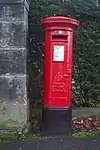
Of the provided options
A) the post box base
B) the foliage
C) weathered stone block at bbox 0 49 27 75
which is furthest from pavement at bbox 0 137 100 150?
the foliage

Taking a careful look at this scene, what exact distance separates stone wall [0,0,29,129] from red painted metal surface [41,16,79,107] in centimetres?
39

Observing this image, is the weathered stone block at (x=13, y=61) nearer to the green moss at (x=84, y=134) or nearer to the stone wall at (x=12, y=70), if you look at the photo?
the stone wall at (x=12, y=70)

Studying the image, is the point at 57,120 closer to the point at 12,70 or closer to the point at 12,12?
the point at 12,70

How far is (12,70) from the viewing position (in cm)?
539

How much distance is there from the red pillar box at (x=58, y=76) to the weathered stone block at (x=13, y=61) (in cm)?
41

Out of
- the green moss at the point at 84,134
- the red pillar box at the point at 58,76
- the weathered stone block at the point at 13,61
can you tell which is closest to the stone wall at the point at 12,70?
the weathered stone block at the point at 13,61

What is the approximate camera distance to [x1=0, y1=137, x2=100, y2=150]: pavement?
15.8 feet

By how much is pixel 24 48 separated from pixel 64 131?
1547 mm

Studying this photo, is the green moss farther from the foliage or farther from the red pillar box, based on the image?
the foliage

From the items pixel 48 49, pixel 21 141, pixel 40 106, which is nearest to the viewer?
pixel 21 141

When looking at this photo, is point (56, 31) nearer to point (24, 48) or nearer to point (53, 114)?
point (24, 48)

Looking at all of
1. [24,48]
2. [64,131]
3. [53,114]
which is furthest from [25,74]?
[64,131]

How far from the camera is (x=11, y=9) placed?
5.33m

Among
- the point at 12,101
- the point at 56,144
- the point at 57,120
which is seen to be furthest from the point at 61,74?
the point at 56,144
